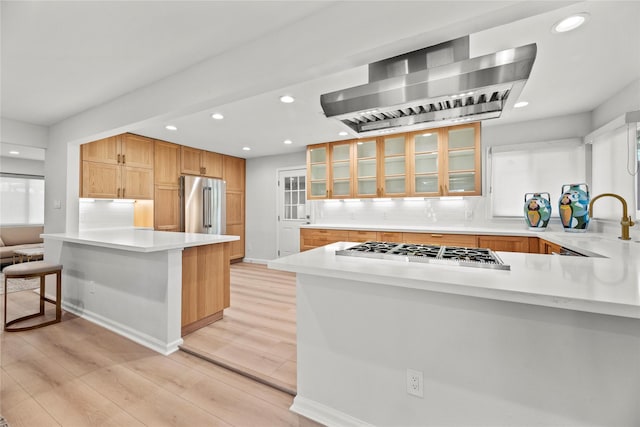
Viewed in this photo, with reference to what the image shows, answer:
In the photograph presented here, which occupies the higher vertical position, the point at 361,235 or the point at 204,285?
the point at 361,235

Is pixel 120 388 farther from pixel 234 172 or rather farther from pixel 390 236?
pixel 234 172

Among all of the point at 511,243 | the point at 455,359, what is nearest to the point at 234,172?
the point at 511,243

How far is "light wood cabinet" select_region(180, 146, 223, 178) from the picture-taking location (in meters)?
4.93

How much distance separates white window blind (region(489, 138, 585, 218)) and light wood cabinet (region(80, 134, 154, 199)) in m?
5.24

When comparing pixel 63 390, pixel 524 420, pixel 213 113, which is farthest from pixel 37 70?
pixel 524 420

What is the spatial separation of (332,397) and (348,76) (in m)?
2.33

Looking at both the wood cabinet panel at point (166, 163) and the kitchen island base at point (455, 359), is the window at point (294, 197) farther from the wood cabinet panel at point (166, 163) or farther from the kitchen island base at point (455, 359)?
the kitchen island base at point (455, 359)

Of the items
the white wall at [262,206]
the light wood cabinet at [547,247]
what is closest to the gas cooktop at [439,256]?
the light wood cabinet at [547,247]

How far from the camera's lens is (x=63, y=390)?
68.5 inches

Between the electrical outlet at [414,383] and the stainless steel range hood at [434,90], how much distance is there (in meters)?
1.29

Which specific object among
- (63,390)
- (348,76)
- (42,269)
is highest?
(348,76)

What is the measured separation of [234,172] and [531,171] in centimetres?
525

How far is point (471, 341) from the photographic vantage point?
1.16 metres

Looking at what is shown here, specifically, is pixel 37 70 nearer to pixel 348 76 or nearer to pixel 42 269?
pixel 42 269
